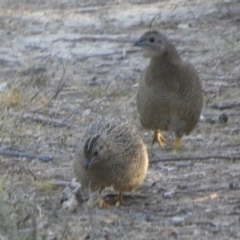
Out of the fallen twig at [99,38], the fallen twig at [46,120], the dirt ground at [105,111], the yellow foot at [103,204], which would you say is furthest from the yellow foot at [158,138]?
the fallen twig at [99,38]

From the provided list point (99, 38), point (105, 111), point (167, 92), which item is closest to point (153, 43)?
point (167, 92)

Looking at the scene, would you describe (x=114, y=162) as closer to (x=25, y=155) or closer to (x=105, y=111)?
(x=25, y=155)

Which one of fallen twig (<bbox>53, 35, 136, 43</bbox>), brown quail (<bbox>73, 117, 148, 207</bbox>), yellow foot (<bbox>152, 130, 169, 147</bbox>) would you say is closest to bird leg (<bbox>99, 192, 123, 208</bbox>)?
brown quail (<bbox>73, 117, 148, 207</bbox>)

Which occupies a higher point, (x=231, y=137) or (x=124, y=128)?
(x=124, y=128)

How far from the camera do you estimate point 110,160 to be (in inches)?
249

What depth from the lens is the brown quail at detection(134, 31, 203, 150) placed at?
8117 mm

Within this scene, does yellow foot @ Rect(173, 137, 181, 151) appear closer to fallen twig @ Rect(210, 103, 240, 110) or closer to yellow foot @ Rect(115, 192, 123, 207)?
fallen twig @ Rect(210, 103, 240, 110)

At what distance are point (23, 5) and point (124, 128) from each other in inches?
285

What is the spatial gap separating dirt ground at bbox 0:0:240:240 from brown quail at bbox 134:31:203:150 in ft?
0.78

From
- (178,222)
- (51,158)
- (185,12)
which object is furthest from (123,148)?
(185,12)

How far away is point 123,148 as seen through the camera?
6414 mm

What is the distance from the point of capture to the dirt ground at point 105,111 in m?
5.98

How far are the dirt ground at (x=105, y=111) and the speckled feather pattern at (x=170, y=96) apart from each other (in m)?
0.25

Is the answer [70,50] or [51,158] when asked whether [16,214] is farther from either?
[70,50]
